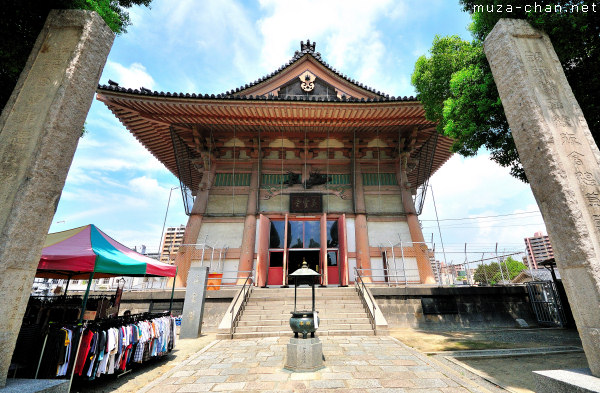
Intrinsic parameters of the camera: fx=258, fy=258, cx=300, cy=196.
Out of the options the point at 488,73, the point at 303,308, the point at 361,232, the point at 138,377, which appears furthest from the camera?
the point at 361,232

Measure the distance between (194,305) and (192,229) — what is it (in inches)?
172

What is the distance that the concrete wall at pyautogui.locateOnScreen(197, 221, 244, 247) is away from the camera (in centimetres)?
1164

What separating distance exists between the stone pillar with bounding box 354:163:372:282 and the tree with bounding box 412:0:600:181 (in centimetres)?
558

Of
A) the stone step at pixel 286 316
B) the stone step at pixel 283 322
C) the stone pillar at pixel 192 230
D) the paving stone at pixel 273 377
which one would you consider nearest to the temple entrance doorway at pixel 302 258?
the stone step at pixel 286 316

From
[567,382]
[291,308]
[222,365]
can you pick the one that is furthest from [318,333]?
[567,382]


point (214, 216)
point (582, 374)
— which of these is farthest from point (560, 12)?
point (214, 216)

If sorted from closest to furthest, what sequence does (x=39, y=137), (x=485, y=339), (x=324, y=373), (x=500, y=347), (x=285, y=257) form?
(x=39, y=137)
(x=324, y=373)
(x=500, y=347)
(x=485, y=339)
(x=285, y=257)

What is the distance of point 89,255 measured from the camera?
4344mm

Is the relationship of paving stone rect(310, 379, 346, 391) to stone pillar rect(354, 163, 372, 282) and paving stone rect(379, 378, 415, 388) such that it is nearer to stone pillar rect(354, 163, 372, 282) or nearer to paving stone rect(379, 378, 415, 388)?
paving stone rect(379, 378, 415, 388)

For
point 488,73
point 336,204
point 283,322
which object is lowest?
point 283,322

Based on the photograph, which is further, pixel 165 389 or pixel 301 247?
pixel 301 247

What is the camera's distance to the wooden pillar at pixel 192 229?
428 inches

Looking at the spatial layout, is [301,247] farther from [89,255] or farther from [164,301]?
[89,255]

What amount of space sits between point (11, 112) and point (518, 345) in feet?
33.6
